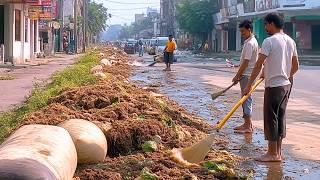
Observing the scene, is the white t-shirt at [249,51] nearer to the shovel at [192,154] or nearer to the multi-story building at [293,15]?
the shovel at [192,154]

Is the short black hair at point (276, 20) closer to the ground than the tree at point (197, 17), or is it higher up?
closer to the ground

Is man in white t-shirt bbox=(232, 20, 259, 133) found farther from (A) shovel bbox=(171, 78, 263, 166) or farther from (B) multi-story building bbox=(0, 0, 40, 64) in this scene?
(B) multi-story building bbox=(0, 0, 40, 64)

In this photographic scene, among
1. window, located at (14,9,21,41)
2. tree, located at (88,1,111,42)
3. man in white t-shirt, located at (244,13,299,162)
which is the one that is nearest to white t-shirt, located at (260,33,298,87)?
man in white t-shirt, located at (244,13,299,162)

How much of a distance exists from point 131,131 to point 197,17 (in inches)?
2349

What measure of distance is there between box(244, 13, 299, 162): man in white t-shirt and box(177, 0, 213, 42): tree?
2303 inches

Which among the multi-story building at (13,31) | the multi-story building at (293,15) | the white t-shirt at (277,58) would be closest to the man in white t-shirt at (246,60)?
the white t-shirt at (277,58)

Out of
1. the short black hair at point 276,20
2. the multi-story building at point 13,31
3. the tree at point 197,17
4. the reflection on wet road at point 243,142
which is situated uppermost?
the tree at point 197,17

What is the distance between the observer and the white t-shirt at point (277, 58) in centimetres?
665

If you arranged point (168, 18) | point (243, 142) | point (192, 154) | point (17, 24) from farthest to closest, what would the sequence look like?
point (168, 18) → point (17, 24) → point (243, 142) → point (192, 154)

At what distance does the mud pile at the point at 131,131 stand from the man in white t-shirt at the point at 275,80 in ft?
1.70

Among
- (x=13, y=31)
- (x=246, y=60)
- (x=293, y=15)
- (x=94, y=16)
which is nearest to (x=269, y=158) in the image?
(x=246, y=60)

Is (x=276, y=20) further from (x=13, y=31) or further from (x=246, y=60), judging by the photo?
(x=13, y=31)

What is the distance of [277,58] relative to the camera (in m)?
6.69

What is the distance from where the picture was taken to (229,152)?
7.14 meters
